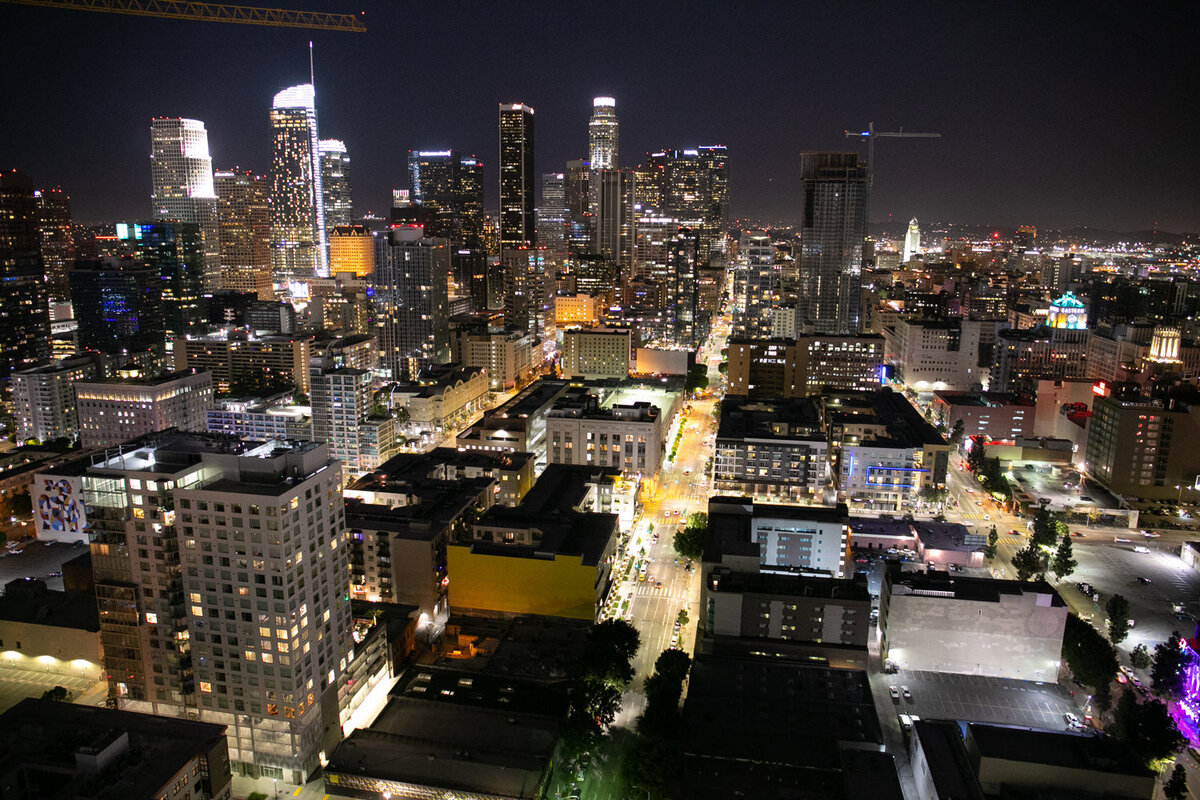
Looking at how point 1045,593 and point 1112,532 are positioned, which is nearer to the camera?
point 1045,593

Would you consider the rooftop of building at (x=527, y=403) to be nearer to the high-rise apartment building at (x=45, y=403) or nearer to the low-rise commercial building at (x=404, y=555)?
the low-rise commercial building at (x=404, y=555)

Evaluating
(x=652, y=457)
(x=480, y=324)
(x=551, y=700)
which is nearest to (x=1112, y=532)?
(x=652, y=457)

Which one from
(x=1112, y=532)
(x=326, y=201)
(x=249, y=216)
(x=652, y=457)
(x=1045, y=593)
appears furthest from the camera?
(x=326, y=201)

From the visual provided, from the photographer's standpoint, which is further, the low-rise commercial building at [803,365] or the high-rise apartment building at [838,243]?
the high-rise apartment building at [838,243]

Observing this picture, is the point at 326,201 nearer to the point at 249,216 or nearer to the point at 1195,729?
the point at 249,216

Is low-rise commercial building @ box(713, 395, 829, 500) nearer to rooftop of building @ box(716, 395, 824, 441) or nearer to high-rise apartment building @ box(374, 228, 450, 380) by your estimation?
rooftop of building @ box(716, 395, 824, 441)

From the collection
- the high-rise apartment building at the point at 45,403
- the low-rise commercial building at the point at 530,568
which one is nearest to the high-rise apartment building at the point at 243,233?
the high-rise apartment building at the point at 45,403

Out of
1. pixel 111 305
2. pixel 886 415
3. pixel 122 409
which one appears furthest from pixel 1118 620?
pixel 111 305

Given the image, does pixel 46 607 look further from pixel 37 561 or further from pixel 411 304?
pixel 411 304
